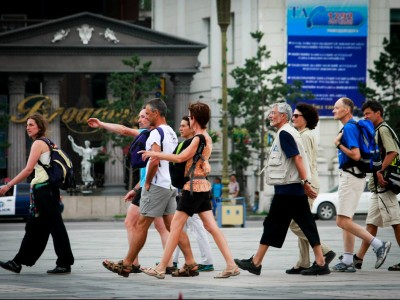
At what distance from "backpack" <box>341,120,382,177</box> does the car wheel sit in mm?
28814

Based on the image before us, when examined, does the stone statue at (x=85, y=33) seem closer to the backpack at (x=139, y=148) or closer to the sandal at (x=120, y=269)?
the backpack at (x=139, y=148)

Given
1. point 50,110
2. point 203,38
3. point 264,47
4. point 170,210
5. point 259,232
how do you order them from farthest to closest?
1. point 203,38
2. point 50,110
3. point 264,47
4. point 259,232
5. point 170,210

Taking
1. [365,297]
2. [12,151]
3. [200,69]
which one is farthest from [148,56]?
[365,297]

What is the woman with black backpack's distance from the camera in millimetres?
16141

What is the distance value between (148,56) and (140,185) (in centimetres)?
4159

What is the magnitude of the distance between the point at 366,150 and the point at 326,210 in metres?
29.2

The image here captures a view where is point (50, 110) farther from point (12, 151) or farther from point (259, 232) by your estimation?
point (259, 232)

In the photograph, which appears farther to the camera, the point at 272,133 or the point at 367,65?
the point at 367,65

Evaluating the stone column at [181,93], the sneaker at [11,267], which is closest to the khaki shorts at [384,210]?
the sneaker at [11,267]

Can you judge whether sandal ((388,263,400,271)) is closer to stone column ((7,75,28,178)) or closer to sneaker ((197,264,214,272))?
sneaker ((197,264,214,272))

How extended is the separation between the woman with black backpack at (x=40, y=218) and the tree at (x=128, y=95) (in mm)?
34209

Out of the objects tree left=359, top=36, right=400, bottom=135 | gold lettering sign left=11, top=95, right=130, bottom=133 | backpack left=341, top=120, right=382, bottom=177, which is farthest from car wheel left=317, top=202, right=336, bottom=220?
backpack left=341, top=120, right=382, bottom=177

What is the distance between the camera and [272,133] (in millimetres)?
51594

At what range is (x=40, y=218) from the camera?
1627cm
